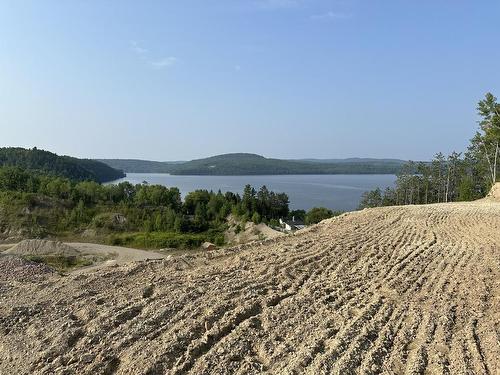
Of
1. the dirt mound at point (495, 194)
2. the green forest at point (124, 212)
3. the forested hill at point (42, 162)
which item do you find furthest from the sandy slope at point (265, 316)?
the forested hill at point (42, 162)

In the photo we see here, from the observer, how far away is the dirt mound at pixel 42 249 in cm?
3434

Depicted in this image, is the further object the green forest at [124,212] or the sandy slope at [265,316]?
the green forest at [124,212]

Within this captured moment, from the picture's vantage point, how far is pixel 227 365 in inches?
184

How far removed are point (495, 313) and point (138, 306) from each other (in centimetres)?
483

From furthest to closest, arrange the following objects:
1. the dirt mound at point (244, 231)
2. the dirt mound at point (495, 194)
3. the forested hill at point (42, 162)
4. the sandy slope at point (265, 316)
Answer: the forested hill at point (42, 162)
the dirt mound at point (244, 231)
the dirt mound at point (495, 194)
the sandy slope at point (265, 316)

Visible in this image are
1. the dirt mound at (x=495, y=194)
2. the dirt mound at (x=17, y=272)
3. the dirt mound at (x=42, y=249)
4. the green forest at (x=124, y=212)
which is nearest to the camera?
the dirt mound at (x=17, y=272)

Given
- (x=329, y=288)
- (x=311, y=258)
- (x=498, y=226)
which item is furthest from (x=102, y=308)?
(x=498, y=226)

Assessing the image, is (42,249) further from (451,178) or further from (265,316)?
(451,178)

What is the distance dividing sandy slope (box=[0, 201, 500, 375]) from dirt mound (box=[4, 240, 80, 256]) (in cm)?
2882

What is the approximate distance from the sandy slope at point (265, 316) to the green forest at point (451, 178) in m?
31.8

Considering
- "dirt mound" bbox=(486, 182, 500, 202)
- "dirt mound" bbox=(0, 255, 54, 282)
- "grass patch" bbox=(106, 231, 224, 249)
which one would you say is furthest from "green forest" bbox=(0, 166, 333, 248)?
"dirt mound" bbox=(0, 255, 54, 282)

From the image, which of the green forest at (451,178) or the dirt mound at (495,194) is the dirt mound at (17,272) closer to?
the dirt mound at (495,194)

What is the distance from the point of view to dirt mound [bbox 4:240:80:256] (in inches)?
1352

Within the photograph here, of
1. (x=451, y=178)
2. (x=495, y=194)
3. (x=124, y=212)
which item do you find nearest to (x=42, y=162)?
(x=124, y=212)
